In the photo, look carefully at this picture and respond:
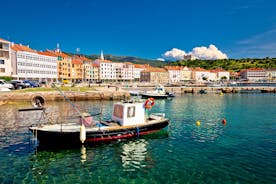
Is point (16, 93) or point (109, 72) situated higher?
point (109, 72)

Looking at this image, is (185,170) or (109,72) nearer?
(185,170)

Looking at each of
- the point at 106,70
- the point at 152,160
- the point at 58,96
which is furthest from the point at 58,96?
the point at 106,70

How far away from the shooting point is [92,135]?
19.7 m

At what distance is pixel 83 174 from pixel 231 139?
48.1ft

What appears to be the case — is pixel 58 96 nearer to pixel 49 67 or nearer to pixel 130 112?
pixel 130 112

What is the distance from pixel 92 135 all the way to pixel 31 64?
311 feet

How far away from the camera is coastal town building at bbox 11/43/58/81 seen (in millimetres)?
96062

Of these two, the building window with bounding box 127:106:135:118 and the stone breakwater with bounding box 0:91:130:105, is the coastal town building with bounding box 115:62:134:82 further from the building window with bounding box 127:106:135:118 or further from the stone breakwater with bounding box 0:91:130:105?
the building window with bounding box 127:106:135:118

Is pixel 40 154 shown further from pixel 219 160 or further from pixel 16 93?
pixel 16 93

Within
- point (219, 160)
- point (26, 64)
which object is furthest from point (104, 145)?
point (26, 64)

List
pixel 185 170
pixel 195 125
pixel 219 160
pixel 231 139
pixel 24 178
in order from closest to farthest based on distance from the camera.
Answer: pixel 24 178
pixel 185 170
pixel 219 160
pixel 231 139
pixel 195 125

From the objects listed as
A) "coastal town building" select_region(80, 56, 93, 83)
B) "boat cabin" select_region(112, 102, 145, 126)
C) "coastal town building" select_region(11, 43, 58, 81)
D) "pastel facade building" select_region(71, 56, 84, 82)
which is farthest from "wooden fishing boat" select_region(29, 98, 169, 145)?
"coastal town building" select_region(80, 56, 93, 83)

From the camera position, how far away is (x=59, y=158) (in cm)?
1670

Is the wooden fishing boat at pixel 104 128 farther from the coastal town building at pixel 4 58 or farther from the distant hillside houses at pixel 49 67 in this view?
the coastal town building at pixel 4 58
